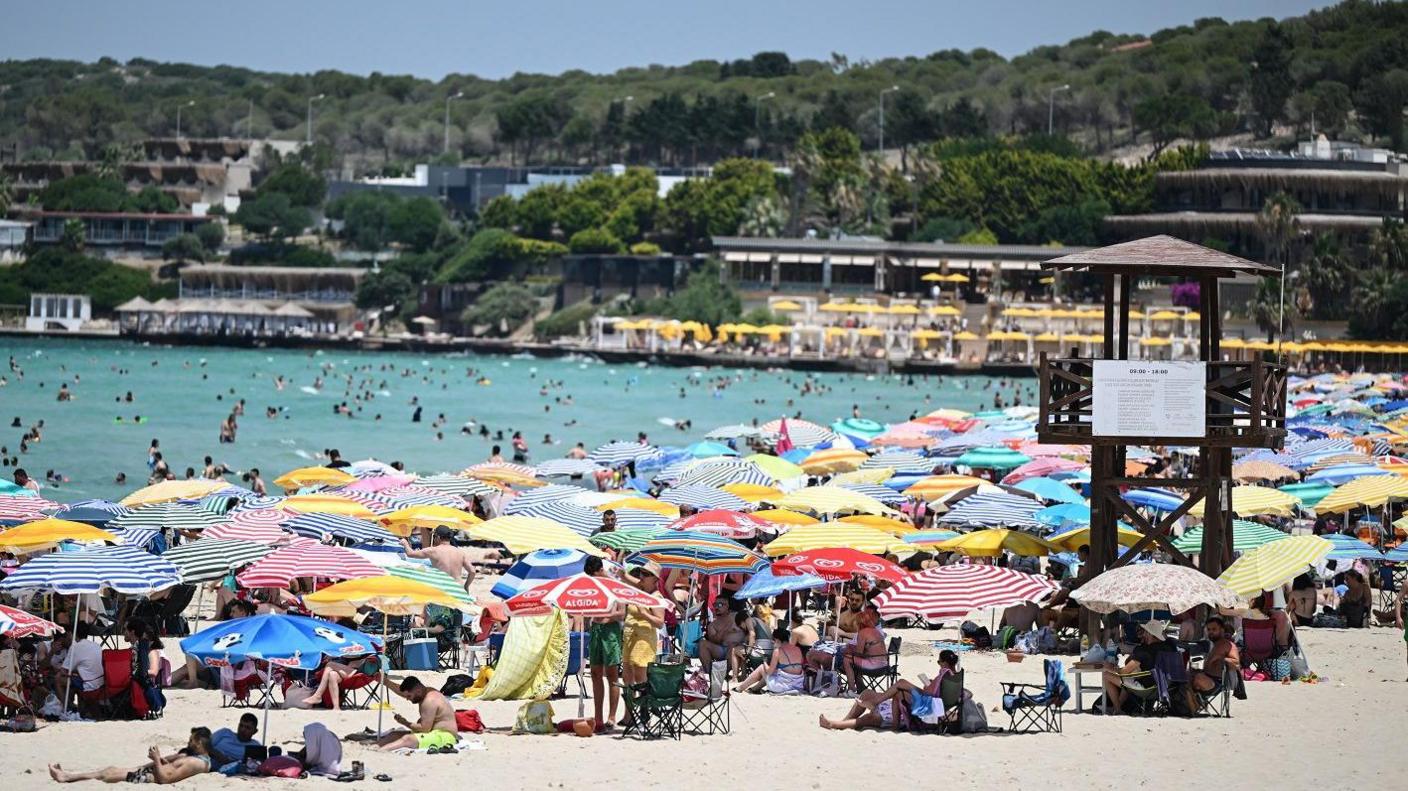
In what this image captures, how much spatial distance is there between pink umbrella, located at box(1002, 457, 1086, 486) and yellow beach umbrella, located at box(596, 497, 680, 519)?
5.34 m

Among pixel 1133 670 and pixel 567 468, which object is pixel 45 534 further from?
pixel 567 468

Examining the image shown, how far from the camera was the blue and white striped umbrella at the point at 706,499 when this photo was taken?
75.1 feet

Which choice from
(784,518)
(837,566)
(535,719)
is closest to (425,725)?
(535,719)

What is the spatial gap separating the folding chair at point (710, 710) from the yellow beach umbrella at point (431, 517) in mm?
7597

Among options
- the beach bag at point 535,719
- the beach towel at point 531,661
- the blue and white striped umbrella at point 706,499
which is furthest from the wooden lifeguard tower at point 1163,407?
the blue and white striped umbrella at point 706,499

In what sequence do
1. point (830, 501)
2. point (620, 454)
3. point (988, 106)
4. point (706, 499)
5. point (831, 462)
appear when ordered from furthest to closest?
1. point (988, 106)
2. point (620, 454)
3. point (831, 462)
4. point (706, 499)
5. point (830, 501)

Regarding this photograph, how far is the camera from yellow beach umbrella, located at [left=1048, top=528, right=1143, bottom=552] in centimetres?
1841

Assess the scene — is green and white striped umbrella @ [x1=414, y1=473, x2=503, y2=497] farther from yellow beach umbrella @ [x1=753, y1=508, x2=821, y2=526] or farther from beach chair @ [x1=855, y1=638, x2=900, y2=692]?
beach chair @ [x1=855, y1=638, x2=900, y2=692]

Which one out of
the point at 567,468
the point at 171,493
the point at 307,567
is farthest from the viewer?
the point at 567,468

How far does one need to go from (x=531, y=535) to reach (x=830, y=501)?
4.47m

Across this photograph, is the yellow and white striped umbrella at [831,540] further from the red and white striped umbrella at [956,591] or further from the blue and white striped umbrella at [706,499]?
the blue and white striped umbrella at [706,499]

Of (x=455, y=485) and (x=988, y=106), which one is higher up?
(x=988, y=106)

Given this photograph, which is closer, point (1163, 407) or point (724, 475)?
point (1163, 407)

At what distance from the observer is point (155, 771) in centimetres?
1142
